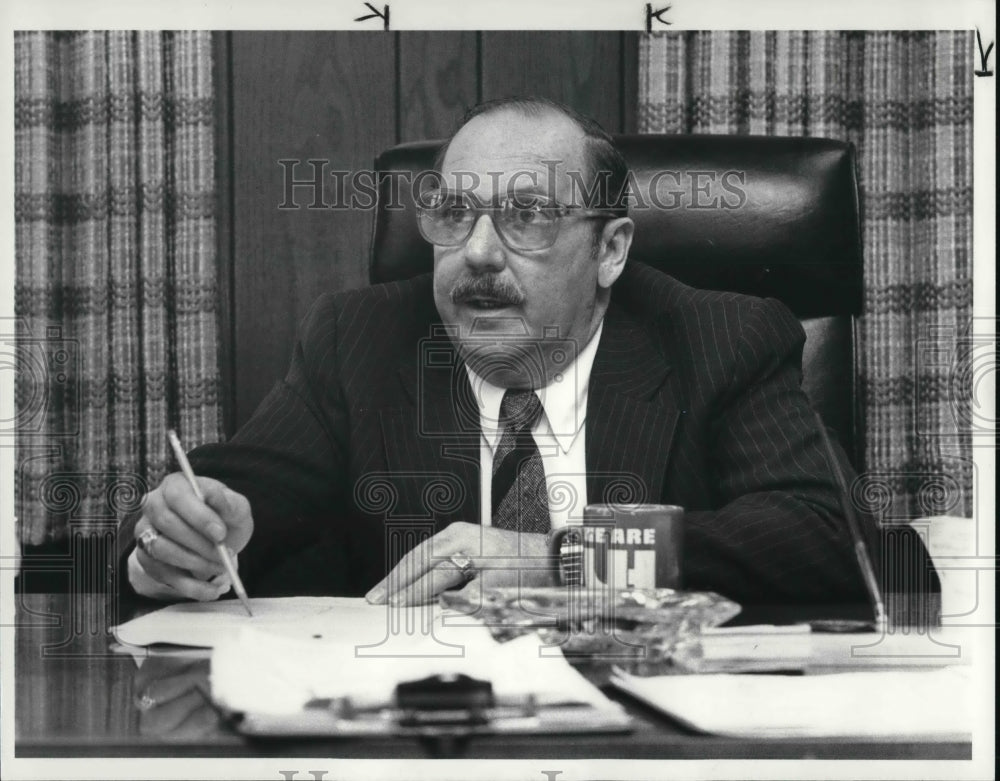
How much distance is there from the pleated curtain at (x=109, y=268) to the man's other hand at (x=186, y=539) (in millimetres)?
112

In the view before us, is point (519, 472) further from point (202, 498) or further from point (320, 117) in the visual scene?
point (320, 117)

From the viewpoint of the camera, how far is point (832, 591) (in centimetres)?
112

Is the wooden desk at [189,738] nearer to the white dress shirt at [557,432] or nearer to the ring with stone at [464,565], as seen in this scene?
the ring with stone at [464,565]

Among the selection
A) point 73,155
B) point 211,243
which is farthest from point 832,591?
point 73,155

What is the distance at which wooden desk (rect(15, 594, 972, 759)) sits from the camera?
2.62 feet

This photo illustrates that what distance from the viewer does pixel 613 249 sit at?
51.1 inches

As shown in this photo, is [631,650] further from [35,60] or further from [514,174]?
[35,60]

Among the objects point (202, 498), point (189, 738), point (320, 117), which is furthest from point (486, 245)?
point (189, 738)

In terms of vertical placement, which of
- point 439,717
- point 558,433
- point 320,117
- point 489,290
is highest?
point 320,117

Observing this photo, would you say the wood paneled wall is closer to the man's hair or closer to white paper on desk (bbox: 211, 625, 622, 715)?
the man's hair

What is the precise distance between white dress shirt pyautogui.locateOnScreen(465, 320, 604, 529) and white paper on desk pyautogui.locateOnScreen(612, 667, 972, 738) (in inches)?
16.0

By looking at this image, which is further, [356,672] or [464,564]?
[464,564]

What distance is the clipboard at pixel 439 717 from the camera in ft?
2.65

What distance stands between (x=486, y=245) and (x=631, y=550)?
0.41 metres
